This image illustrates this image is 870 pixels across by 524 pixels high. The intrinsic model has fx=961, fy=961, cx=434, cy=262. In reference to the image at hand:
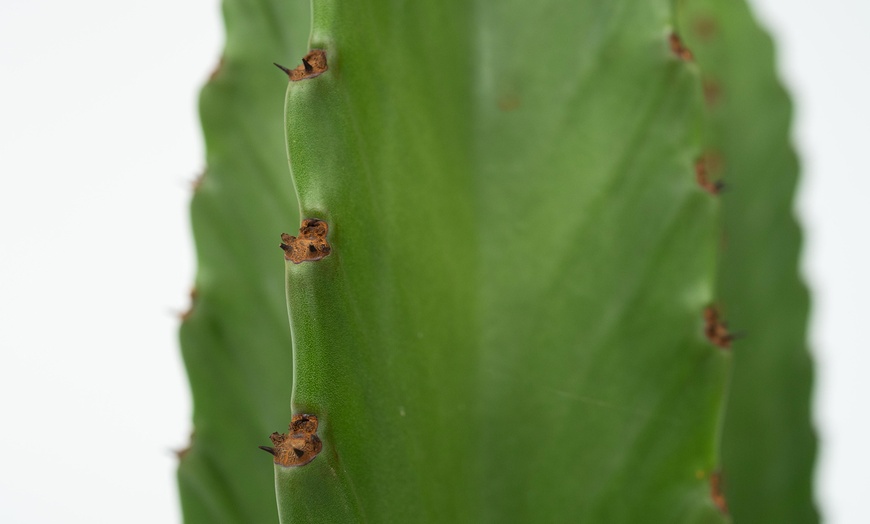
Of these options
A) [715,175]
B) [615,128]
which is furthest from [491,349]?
[715,175]

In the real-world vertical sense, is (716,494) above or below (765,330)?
below

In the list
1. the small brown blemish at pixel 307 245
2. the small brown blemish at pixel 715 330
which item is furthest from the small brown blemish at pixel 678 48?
the small brown blemish at pixel 307 245

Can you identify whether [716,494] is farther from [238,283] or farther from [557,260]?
[238,283]

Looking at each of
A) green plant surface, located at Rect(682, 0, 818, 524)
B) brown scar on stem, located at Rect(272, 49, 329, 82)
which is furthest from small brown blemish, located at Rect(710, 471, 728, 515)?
brown scar on stem, located at Rect(272, 49, 329, 82)

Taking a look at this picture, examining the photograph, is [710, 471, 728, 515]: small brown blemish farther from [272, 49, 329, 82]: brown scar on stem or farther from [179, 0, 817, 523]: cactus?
[272, 49, 329, 82]: brown scar on stem

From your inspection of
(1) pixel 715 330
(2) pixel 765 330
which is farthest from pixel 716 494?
A: (2) pixel 765 330

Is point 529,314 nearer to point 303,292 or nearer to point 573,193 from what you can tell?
point 573,193
